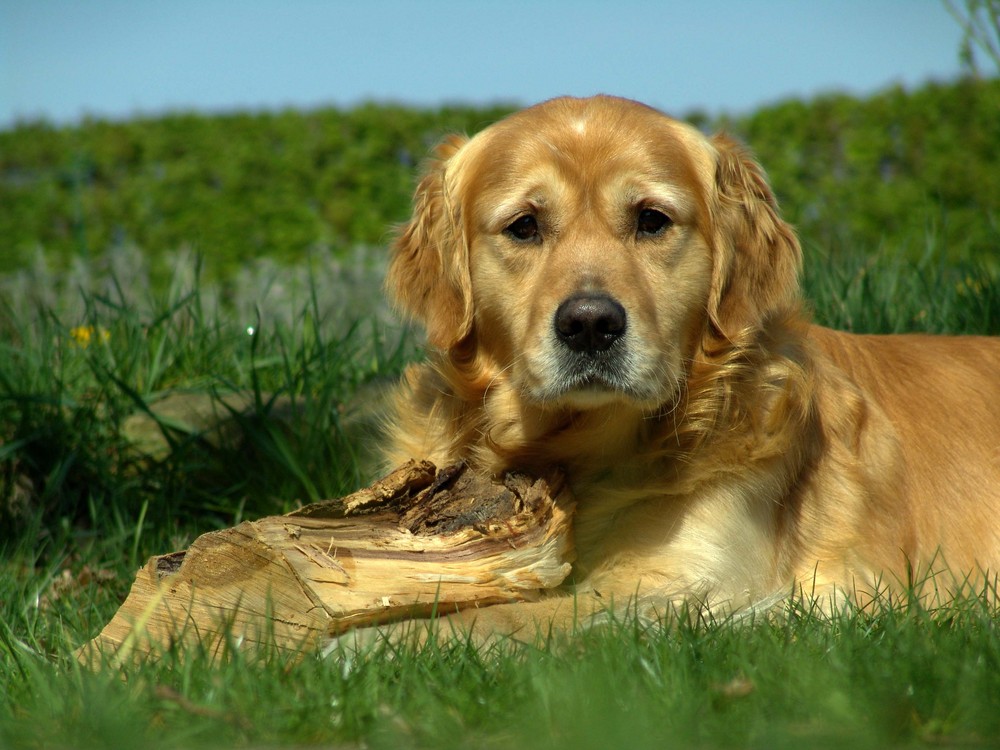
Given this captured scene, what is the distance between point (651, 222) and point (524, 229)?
388 mm

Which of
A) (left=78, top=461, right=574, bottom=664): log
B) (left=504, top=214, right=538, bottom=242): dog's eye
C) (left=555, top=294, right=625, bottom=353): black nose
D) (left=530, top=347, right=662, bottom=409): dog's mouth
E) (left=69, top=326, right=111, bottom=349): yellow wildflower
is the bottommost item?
(left=78, top=461, right=574, bottom=664): log

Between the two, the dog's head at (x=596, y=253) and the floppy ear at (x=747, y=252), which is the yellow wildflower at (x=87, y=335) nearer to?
the dog's head at (x=596, y=253)

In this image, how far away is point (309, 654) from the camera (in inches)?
94.7

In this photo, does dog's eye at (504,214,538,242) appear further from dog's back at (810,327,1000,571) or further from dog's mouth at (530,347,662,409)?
dog's back at (810,327,1000,571)

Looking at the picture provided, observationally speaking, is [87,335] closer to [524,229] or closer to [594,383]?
[524,229]

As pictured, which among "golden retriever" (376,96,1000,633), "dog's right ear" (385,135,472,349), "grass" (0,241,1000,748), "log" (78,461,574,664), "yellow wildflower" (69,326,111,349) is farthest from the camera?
"yellow wildflower" (69,326,111,349)

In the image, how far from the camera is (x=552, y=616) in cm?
279

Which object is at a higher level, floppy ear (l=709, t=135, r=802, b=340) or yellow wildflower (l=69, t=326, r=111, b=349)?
floppy ear (l=709, t=135, r=802, b=340)

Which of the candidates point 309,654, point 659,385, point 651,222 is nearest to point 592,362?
point 659,385

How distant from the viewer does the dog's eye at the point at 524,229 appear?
3.20m

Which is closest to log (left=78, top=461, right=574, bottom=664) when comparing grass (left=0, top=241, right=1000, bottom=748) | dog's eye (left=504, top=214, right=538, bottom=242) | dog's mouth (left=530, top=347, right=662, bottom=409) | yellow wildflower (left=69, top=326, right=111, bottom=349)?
grass (left=0, top=241, right=1000, bottom=748)

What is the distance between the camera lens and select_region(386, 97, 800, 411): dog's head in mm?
2938

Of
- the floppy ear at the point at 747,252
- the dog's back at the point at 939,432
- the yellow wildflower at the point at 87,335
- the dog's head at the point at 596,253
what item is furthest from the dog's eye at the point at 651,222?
the yellow wildflower at the point at 87,335

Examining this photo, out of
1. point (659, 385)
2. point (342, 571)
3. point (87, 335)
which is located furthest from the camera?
point (87, 335)
